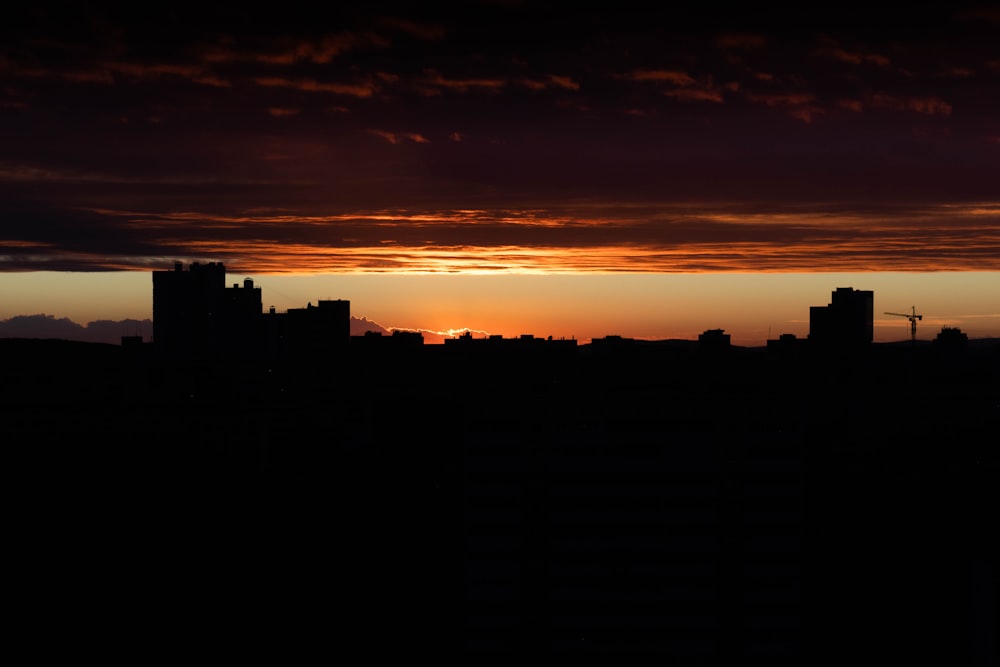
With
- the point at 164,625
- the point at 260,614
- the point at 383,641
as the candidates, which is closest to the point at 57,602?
the point at 164,625

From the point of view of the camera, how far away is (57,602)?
655ft

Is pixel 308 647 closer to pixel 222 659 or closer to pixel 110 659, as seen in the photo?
pixel 222 659

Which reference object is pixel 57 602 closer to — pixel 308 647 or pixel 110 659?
pixel 110 659

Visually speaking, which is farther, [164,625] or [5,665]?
[164,625]

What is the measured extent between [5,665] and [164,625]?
1159 inches

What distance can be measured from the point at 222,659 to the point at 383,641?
28776mm

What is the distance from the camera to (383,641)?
198m

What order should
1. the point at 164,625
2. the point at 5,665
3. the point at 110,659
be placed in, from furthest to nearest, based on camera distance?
1. the point at 164,625
2. the point at 110,659
3. the point at 5,665

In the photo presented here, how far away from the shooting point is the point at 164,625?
194m

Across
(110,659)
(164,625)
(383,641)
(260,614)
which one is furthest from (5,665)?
(383,641)

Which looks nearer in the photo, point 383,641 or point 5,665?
point 5,665

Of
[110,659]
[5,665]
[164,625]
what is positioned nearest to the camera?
[5,665]

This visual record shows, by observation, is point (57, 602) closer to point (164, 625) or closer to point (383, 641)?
point (164, 625)

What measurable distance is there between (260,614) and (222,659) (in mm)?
17980
